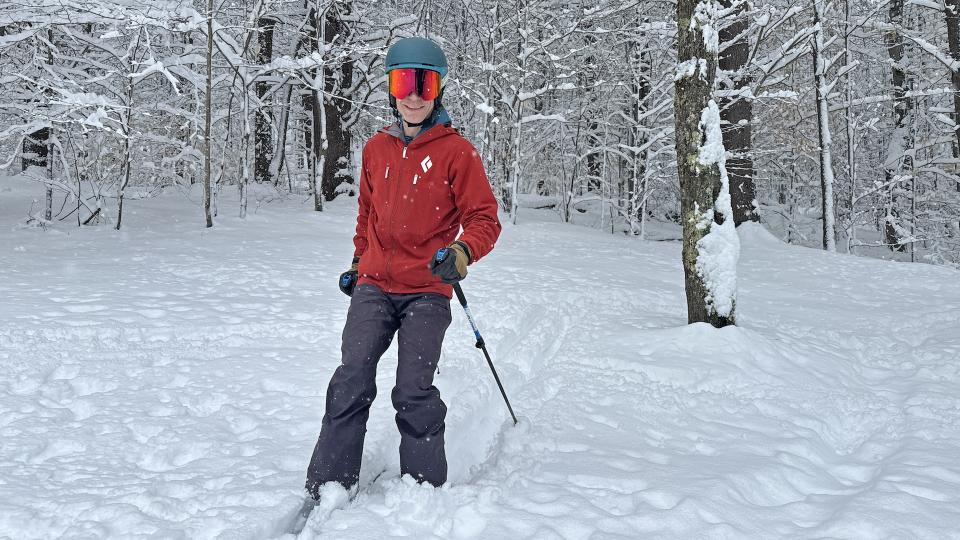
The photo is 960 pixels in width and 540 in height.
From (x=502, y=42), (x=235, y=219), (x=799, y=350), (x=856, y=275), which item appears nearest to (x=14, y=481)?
(x=799, y=350)

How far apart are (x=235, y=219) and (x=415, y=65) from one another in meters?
9.53

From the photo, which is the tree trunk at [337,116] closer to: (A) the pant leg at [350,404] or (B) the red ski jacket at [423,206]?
(B) the red ski jacket at [423,206]

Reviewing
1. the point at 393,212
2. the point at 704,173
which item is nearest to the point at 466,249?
the point at 393,212

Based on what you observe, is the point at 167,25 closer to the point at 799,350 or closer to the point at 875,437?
the point at 799,350

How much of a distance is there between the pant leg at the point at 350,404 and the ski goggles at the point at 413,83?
104cm

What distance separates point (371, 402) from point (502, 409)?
1528mm

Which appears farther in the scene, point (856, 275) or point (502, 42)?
point (502, 42)

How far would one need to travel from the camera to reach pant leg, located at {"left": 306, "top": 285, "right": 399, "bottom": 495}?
9.15 feet

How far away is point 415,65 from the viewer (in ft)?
9.99

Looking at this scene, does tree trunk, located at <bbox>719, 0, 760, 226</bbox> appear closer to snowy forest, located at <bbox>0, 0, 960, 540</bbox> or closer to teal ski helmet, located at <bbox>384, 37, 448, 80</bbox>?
snowy forest, located at <bbox>0, 0, 960, 540</bbox>

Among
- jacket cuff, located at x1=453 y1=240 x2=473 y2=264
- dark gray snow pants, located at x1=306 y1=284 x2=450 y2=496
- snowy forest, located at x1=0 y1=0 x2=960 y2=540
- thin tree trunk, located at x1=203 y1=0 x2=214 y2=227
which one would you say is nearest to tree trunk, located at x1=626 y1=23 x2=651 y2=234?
snowy forest, located at x1=0 y1=0 x2=960 y2=540

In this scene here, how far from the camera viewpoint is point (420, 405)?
284cm

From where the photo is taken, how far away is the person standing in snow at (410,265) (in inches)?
111

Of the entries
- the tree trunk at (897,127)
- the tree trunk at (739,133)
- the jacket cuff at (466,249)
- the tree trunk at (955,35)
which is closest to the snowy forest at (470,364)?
the jacket cuff at (466,249)
